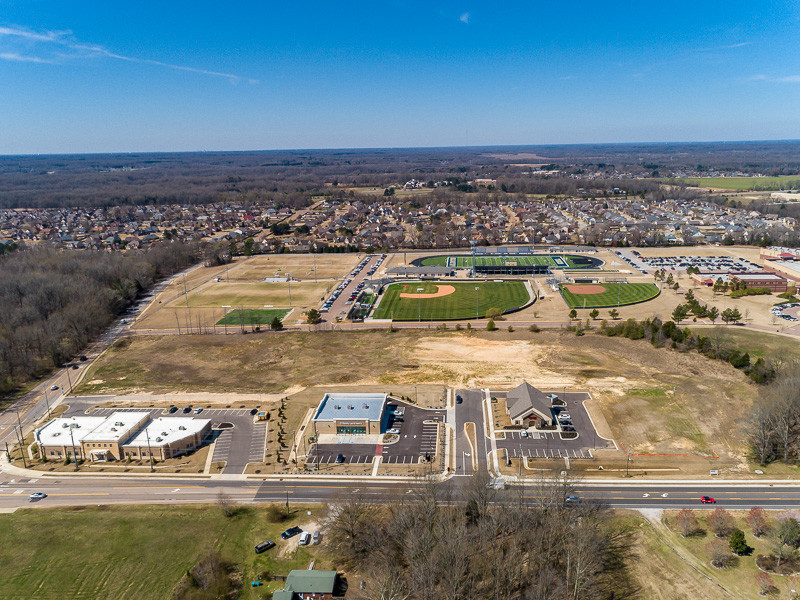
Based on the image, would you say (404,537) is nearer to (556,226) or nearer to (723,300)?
(723,300)

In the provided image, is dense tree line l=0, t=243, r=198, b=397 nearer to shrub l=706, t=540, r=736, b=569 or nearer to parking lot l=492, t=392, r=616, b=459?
parking lot l=492, t=392, r=616, b=459

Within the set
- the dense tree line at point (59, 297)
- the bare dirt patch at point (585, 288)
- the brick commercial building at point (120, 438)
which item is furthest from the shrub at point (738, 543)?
the dense tree line at point (59, 297)

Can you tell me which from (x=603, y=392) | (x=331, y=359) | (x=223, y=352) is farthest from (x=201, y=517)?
(x=603, y=392)

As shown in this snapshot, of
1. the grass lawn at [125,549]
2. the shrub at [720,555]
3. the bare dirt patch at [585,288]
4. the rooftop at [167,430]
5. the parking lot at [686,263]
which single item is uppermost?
the parking lot at [686,263]

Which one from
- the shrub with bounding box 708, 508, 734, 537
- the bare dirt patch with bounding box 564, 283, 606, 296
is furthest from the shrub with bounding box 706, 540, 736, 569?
the bare dirt patch with bounding box 564, 283, 606, 296

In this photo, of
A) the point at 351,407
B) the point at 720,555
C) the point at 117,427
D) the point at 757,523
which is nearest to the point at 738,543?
the point at 720,555

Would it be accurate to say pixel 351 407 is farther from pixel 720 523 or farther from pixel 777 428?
pixel 777 428

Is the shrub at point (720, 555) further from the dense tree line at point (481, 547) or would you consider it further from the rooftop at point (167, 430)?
the rooftop at point (167, 430)
